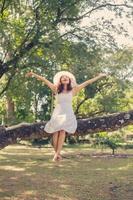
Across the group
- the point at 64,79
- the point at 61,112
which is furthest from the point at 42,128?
the point at 64,79

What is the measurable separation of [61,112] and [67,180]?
493 inches

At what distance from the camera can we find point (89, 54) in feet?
62.6

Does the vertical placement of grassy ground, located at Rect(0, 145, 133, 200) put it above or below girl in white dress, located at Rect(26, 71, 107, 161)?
below

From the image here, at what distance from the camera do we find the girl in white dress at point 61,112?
20.9 ft

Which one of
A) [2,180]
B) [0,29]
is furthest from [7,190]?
[0,29]

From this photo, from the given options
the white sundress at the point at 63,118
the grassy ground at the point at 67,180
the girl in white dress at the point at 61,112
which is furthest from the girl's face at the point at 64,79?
the grassy ground at the point at 67,180

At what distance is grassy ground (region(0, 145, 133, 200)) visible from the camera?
15773 millimetres

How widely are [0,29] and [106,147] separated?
1021 inches

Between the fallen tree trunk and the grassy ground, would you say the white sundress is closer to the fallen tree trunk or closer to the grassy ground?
the fallen tree trunk

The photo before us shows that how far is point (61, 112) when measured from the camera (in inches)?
276

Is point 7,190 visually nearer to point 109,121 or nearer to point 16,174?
point 16,174

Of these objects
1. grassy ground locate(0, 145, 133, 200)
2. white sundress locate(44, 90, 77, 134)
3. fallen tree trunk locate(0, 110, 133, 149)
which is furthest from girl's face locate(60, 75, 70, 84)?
grassy ground locate(0, 145, 133, 200)

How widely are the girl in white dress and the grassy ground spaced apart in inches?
338

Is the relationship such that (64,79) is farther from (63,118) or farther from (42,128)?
(42,128)
